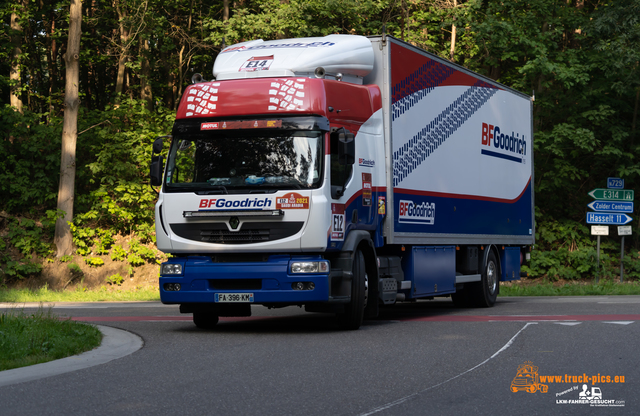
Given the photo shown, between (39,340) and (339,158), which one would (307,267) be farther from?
(39,340)

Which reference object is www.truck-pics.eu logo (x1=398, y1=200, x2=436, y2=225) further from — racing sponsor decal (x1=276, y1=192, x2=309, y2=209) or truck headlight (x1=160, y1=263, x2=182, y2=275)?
truck headlight (x1=160, y1=263, x2=182, y2=275)

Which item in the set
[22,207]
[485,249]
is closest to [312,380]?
[485,249]

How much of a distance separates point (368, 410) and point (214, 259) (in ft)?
17.4

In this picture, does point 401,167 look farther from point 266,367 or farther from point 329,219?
point 266,367

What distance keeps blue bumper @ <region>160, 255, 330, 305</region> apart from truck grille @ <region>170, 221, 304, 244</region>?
12.0 inches

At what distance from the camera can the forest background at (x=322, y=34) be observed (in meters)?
26.4

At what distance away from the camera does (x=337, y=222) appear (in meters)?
10.8

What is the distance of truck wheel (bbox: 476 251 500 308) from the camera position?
635 inches

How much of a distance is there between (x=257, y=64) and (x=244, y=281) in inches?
123

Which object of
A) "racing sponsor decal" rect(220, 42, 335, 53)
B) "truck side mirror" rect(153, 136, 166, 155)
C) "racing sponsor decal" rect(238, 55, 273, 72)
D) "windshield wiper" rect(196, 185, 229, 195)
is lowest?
"windshield wiper" rect(196, 185, 229, 195)

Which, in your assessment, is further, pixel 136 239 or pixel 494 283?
pixel 136 239

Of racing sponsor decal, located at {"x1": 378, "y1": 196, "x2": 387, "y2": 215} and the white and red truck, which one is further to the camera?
racing sponsor decal, located at {"x1": 378, "y1": 196, "x2": 387, "y2": 215}

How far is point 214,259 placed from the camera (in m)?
10.9

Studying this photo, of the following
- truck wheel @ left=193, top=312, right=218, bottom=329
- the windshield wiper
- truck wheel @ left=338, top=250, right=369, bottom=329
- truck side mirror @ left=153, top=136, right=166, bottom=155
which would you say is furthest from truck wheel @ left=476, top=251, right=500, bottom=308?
truck side mirror @ left=153, top=136, right=166, bottom=155
